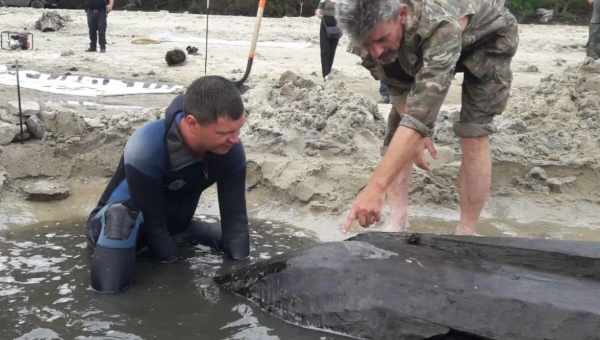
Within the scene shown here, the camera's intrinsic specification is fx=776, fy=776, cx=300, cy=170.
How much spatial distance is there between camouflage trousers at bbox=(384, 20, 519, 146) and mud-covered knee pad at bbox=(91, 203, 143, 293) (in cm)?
147

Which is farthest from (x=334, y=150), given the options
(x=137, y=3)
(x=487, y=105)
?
(x=137, y=3)

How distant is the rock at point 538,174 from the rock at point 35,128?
3.42m

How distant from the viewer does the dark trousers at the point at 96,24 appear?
11.9m

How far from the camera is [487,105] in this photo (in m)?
3.89

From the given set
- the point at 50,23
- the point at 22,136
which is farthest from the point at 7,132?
the point at 50,23

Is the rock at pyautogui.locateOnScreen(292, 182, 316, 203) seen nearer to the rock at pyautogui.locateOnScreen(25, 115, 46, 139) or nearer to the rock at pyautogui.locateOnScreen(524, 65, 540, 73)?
the rock at pyautogui.locateOnScreen(25, 115, 46, 139)

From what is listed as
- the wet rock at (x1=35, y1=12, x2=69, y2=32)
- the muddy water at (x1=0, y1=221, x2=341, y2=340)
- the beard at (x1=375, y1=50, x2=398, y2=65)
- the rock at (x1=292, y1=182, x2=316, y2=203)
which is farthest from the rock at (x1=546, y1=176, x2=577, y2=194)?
the wet rock at (x1=35, y1=12, x2=69, y2=32)

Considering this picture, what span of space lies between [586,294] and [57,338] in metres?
2.10

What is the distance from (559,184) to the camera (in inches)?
202

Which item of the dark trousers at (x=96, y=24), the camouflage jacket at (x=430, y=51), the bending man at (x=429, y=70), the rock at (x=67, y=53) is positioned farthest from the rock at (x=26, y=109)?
the dark trousers at (x=96, y=24)

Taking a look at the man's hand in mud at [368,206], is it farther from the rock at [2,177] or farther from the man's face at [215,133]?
the rock at [2,177]

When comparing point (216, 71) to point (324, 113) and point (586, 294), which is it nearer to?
point (324, 113)

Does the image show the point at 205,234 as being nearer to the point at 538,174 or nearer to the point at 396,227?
the point at 396,227

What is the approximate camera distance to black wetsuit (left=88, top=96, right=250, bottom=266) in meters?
3.57
